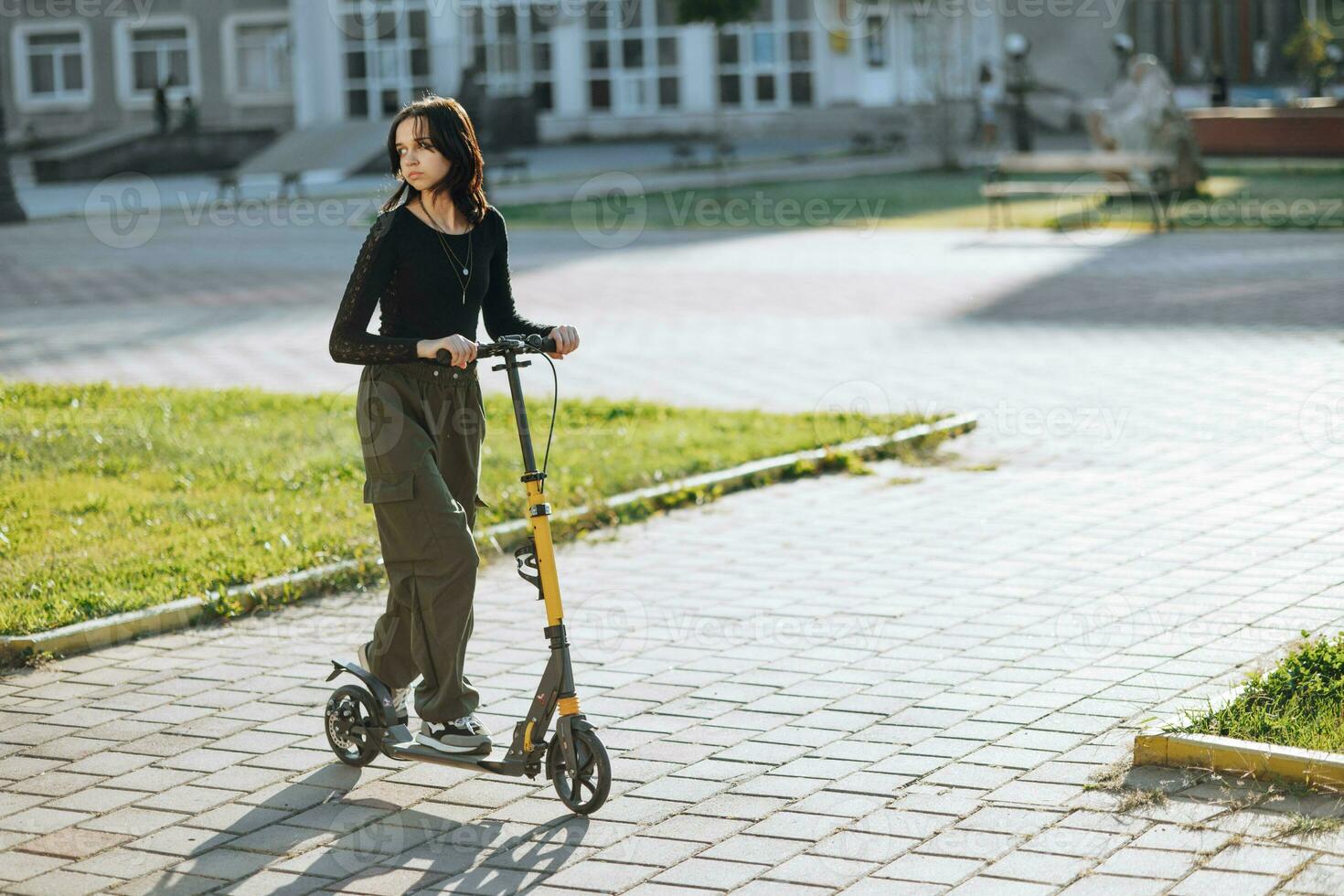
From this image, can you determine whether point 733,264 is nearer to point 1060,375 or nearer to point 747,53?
point 1060,375

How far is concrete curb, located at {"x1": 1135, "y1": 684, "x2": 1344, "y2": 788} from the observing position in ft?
15.1

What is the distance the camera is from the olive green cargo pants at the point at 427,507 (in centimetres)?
482

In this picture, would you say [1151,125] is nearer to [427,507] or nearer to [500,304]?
[500,304]

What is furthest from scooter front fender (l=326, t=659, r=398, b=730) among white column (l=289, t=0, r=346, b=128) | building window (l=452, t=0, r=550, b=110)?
white column (l=289, t=0, r=346, b=128)

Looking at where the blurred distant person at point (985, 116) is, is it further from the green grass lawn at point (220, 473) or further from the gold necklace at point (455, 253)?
the gold necklace at point (455, 253)

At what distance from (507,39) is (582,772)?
140 feet

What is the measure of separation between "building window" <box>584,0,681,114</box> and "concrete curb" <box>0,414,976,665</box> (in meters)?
37.8

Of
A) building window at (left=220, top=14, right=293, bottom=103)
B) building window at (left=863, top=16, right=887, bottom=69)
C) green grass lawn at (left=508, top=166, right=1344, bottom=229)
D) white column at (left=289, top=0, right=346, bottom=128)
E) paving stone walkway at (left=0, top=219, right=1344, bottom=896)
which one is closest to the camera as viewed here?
paving stone walkway at (left=0, top=219, right=1344, bottom=896)

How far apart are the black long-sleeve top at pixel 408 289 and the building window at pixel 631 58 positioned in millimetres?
41745

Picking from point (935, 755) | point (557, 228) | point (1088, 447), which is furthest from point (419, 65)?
point (935, 755)

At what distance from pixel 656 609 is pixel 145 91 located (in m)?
46.5

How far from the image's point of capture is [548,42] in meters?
46.3

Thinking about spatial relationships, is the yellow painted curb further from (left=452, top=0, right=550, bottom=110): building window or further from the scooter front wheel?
(left=452, top=0, right=550, bottom=110): building window

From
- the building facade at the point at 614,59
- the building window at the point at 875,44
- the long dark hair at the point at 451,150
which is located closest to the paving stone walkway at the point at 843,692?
the long dark hair at the point at 451,150
